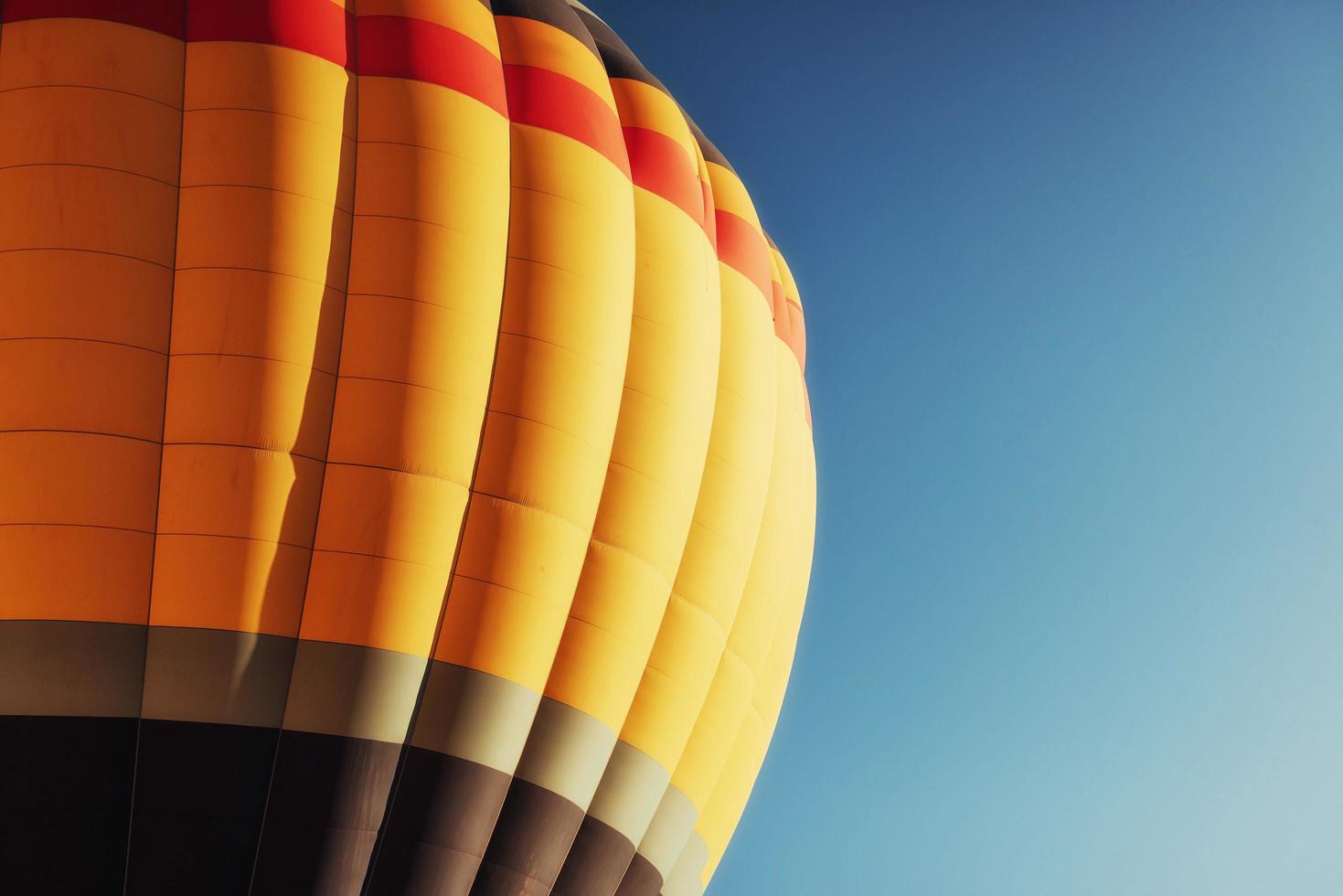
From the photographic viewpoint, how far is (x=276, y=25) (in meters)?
5.56

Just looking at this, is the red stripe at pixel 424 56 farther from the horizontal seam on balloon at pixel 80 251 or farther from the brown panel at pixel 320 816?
the brown panel at pixel 320 816

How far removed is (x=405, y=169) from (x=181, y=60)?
1078mm

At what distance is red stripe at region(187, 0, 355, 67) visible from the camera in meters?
5.48

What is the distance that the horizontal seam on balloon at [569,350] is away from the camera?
5.73m

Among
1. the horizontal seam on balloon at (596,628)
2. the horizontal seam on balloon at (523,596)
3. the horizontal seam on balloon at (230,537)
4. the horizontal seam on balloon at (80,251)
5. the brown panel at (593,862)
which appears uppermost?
the horizontal seam on balloon at (80,251)

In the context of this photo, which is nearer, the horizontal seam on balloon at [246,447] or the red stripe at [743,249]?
the horizontal seam on balloon at [246,447]

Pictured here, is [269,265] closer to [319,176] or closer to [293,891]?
[319,176]

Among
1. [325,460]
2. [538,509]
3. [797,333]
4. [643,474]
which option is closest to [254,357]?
[325,460]

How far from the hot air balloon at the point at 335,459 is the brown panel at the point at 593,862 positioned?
0.01 metres

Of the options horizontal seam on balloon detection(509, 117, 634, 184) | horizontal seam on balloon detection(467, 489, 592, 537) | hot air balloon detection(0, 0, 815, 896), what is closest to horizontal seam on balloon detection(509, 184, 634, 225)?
hot air balloon detection(0, 0, 815, 896)

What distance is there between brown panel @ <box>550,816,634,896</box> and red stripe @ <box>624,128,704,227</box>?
3375 millimetres

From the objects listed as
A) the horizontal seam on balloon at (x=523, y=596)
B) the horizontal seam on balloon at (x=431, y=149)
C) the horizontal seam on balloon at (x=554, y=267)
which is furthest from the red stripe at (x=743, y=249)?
the horizontal seam on balloon at (x=523, y=596)

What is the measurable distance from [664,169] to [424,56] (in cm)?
155

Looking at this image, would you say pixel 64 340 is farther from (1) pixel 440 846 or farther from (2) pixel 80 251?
(1) pixel 440 846
